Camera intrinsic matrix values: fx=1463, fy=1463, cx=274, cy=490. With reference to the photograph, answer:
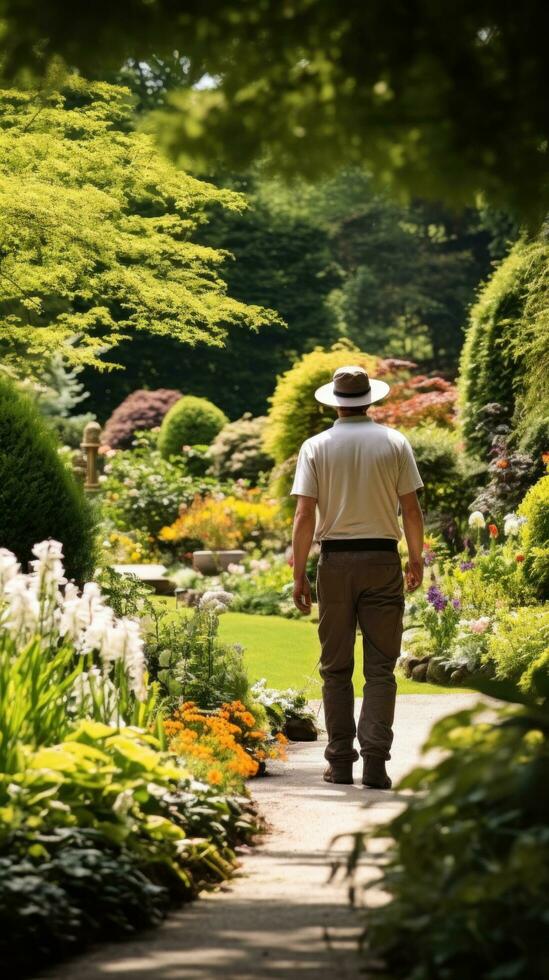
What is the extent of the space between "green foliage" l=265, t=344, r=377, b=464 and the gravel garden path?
1197 cm

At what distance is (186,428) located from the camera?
85.0 ft

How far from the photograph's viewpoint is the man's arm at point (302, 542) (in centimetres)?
670

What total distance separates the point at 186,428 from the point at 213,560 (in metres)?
7.22

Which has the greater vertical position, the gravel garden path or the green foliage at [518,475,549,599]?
the green foliage at [518,475,549,599]

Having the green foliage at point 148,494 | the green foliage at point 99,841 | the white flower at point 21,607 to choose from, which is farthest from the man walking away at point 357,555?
the green foliage at point 148,494

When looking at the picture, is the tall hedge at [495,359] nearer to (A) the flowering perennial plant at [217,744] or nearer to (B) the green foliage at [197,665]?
(B) the green foliage at [197,665]

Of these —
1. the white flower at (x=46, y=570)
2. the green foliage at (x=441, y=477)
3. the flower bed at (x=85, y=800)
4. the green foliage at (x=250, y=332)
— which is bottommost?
Result: the flower bed at (x=85, y=800)

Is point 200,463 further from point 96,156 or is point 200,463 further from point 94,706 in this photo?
point 94,706

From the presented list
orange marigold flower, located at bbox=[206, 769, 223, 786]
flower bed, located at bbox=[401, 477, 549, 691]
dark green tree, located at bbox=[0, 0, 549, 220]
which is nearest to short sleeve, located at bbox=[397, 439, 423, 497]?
orange marigold flower, located at bbox=[206, 769, 223, 786]

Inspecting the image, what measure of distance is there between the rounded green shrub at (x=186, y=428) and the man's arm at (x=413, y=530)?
62.4ft

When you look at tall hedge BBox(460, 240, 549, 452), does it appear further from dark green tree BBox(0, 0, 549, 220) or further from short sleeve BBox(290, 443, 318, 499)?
dark green tree BBox(0, 0, 549, 220)

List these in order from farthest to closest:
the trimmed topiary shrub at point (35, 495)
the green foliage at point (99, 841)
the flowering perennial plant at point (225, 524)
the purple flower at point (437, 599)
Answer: the flowering perennial plant at point (225, 524)
the purple flower at point (437, 599)
the trimmed topiary shrub at point (35, 495)
the green foliage at point (99, 841)

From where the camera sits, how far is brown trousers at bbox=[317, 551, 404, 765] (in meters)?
6.59

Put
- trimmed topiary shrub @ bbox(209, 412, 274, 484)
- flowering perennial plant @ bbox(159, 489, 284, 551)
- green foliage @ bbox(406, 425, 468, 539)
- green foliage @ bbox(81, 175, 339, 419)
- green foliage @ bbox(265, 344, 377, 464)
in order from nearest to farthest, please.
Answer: green foliage @ bbox(406, 425, 468, 539), green foliage @ bbox(265, 344, 377, 464), flowering perennial plant @ bbox(159, 489, 284, 551), trimmed topiary shrub @ bbox(209, 412, 274, 484), green foliage @ bbox(81, 175, 339, 419)
